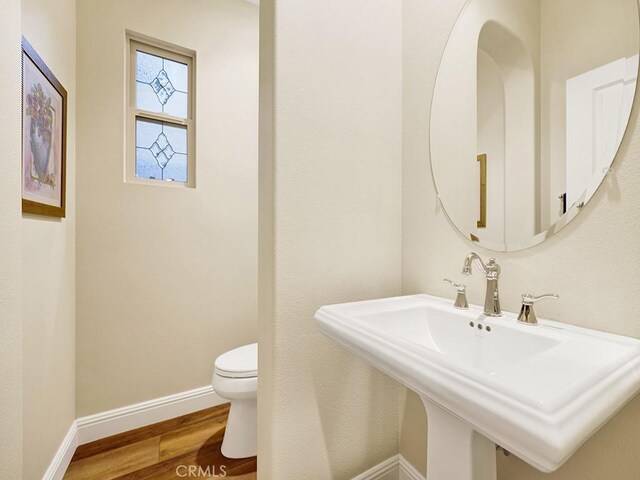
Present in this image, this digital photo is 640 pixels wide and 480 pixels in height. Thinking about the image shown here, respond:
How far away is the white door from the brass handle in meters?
0.25

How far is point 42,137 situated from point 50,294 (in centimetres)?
68

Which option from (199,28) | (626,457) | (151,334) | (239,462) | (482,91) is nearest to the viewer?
(626,457)

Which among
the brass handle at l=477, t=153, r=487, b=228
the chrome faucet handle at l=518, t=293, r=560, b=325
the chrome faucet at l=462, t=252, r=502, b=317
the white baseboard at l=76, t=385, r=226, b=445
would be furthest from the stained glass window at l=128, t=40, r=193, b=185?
the chrome faucet handle at l=518, t=293, r=560, b=325

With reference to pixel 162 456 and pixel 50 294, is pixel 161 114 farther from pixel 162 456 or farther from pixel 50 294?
pixel 162 456

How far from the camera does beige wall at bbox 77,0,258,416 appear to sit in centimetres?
172

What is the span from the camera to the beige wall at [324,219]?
3.46ft

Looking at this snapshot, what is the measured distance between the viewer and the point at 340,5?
1.18m

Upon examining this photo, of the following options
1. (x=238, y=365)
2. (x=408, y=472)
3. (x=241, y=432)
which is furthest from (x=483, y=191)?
(x=241, y=432)

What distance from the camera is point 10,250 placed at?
2.75 ft

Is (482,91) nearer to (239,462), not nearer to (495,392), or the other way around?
(495,392)

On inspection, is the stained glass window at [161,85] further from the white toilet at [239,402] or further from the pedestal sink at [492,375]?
the pedestal sink at [492,375]

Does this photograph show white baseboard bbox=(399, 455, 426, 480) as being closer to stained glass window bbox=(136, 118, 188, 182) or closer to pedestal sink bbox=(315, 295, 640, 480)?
pedestal sink bbox=(315, 295, 640, 480)

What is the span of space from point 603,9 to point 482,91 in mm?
335

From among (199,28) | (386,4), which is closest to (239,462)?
(386,4)
